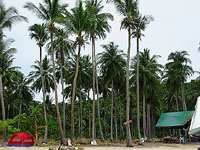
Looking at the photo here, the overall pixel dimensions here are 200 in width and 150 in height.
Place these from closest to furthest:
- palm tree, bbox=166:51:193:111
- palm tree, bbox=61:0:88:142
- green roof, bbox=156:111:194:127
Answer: palm tree, bbox=61:0:88:142 → green roof, bbox=156:111:194:127 → palm tree, bbox=166:51:193:111

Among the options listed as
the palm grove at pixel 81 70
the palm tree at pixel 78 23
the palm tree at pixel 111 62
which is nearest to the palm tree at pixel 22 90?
the palm grove at pixel 81 70

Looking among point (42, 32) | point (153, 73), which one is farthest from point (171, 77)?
point (42, 32)

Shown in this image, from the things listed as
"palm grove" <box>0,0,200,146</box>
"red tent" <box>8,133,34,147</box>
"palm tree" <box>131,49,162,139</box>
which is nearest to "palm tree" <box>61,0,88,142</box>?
"palm grove" <box>0,0,200,146</box>

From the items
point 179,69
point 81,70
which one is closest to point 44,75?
point 81,70

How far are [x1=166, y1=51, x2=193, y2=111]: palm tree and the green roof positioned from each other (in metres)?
5.11

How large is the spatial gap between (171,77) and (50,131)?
27.9 metres

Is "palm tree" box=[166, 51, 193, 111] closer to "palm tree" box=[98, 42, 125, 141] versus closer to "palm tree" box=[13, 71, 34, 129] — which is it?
"palm tree" box=[98, 42, 125, 141]

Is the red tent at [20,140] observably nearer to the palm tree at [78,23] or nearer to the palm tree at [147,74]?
the palm tree at [78,23]

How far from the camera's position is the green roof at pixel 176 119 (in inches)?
1303

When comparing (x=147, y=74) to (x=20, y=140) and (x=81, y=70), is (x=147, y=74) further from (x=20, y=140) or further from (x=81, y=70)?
(x=20, y=140)

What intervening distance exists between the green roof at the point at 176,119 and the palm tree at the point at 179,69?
16.8 feet

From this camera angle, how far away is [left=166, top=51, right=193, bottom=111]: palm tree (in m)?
40.0

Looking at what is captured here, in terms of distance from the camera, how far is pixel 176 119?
34469mm

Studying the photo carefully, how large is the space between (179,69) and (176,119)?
9637mm
